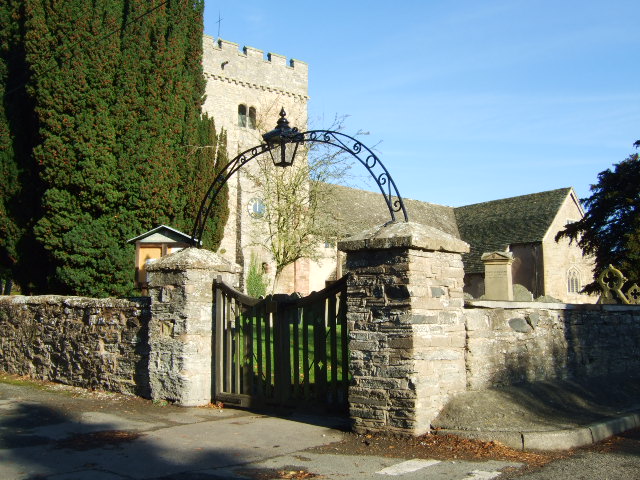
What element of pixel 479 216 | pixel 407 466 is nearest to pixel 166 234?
pixel 407 466

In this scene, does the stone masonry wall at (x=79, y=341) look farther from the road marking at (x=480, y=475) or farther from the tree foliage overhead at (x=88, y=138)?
the tree foliage overhead at (x=88, y=138)

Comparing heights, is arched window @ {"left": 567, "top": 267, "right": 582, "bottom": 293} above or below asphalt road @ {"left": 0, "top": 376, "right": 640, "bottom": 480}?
above

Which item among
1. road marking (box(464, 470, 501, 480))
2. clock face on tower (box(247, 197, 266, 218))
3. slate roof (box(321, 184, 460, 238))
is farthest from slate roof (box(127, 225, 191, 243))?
clock face on tower (box(247, 197, 266, 218))

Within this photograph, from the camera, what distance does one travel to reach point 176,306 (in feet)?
27.8

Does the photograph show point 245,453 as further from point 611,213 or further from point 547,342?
point 611,213

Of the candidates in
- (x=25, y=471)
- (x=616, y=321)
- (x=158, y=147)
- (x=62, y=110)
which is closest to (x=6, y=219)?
(x=62, y=110)

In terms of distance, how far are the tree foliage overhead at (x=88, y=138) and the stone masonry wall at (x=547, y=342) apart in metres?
12.3

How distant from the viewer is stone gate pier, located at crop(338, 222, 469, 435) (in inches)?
246

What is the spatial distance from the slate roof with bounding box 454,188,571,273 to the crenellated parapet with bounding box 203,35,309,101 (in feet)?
46.3

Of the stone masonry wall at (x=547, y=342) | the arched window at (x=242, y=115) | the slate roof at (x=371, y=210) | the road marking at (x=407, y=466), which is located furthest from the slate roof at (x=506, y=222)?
the road marking at (x=407, y=466)

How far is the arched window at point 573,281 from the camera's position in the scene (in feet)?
128

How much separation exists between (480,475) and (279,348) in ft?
10.4

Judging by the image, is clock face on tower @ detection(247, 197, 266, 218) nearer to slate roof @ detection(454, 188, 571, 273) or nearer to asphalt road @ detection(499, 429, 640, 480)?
slate roof @ detection(454, 188, 571, 273)

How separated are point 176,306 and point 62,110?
1049cm
